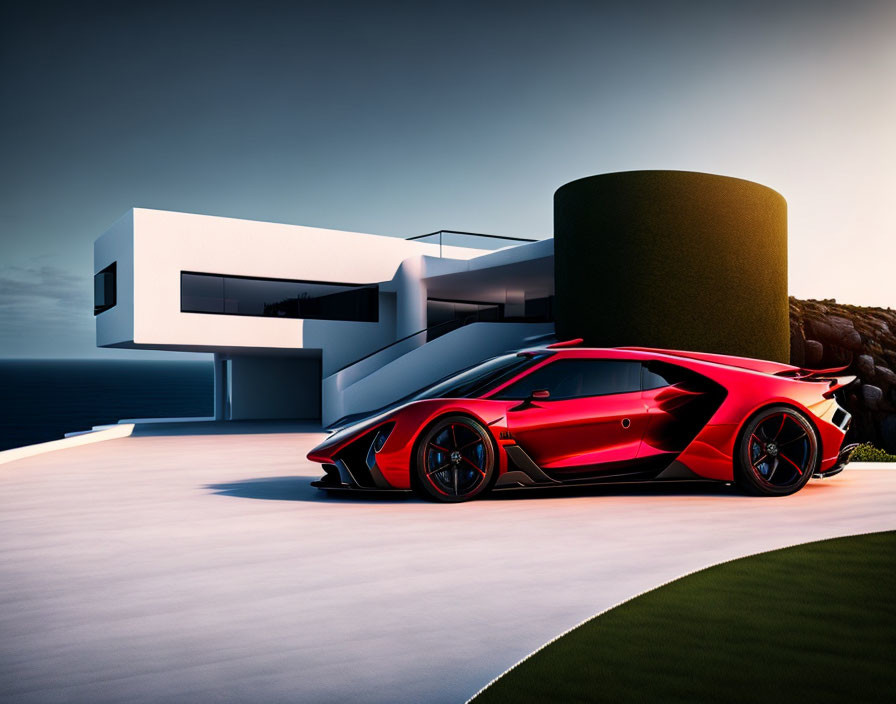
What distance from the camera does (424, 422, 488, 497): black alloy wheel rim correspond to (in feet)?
21.7

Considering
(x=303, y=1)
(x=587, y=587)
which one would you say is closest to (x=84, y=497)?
(x=587, y=587)

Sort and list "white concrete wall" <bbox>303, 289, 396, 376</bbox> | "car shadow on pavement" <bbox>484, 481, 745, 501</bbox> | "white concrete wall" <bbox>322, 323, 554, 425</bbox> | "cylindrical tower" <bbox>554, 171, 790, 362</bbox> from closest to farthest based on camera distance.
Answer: "car shadow on pavement" <bbox>484, 481, 745, 501</bbox> < "cylindrical tower" <bbox>554, 171, 790, 362</bbox> < "white concrete wall" <bbox>322, 323, 554, 425</bbox> < "white concrete wall" <bbox>303, 289, 396, 376</bbox>

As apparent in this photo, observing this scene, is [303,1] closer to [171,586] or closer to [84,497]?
[84,497]

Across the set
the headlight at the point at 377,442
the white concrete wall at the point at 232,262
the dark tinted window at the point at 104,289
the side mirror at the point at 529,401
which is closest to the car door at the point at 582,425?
the side mirror at the point at 529,401

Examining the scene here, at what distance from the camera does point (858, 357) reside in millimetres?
26125

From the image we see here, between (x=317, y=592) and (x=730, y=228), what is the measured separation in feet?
42.1

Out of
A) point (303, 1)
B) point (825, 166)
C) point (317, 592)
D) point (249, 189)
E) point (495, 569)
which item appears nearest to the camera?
point (317, 592)

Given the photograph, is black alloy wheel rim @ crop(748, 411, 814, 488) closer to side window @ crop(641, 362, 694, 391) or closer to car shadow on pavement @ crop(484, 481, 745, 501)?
car shadow on pavement @ crop(484, 481, 745, 501)

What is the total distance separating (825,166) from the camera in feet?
76.6

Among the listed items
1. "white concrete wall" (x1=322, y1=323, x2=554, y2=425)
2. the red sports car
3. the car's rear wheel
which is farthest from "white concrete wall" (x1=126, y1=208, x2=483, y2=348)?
the car's rear wheel

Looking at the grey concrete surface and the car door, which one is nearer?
the grey concrete surface

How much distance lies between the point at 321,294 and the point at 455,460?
17.8m

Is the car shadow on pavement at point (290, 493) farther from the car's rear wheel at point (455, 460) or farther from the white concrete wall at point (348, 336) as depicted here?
the white concrete wall at point (348, 336)

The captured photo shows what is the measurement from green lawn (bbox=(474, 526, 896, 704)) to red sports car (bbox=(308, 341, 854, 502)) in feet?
8.40
